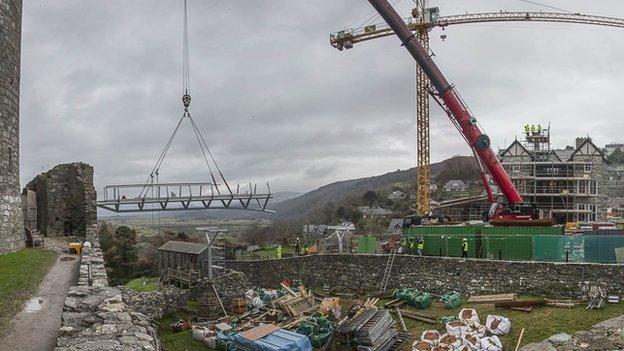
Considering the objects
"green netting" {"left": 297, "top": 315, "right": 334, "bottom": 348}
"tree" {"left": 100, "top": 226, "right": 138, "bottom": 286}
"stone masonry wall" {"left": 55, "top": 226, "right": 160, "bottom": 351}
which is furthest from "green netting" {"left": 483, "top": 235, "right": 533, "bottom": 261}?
"tree" {"left": 100, "top": 226, "right": 138, "bottom": 286}

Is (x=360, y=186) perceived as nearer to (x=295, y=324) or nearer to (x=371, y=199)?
(x=371, y=199)

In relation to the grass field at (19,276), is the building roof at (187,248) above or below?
below

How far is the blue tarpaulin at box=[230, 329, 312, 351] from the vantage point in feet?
60.9

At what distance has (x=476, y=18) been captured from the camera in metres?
57.7

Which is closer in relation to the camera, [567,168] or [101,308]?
[101,308]

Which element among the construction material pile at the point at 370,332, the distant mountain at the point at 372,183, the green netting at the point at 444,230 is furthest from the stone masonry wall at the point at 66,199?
the distant mountain at the point at 372,183

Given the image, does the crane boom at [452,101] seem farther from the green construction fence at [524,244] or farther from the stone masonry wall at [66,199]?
the stone masonry wall at [66,199]

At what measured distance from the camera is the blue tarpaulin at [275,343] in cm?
1856

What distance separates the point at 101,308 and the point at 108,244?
A: 3134 centimetres

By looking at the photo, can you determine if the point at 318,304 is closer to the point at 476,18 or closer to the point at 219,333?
the point at 219,333

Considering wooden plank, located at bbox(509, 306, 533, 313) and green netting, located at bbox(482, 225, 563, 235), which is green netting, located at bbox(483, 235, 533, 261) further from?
wooden plank, located at bbox(509, 306, 533, 313)

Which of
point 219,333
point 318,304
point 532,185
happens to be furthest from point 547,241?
point 532,185

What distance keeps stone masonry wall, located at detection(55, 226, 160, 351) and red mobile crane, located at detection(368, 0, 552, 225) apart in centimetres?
2402

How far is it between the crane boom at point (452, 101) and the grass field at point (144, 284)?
2118 cm
